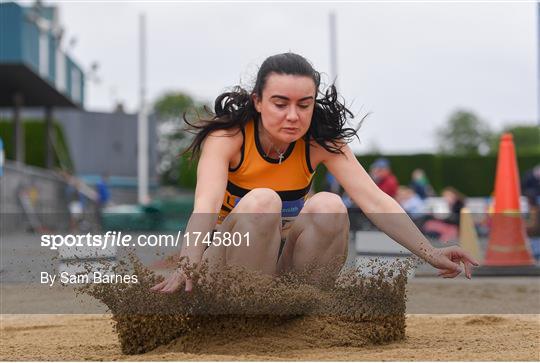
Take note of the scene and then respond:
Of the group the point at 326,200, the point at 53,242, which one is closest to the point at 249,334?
the point at 326,200

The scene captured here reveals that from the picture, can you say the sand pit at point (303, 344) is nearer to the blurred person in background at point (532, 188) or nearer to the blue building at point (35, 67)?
the blurred person in background at point (532, 188)

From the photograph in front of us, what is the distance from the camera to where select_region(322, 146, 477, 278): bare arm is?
459 centimetres

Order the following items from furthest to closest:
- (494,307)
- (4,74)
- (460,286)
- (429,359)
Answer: (4,74), (460,286), (494,307), (429,359)

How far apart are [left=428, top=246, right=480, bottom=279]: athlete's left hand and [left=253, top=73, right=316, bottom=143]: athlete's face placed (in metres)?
0.91

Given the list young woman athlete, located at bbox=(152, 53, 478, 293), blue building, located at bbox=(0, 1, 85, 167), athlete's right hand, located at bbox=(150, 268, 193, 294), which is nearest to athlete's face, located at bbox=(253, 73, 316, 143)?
young woman athlete, located at bbox=(152, 53, 478, 293)

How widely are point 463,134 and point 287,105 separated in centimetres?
11708

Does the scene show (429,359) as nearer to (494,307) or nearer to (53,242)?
(53,242)

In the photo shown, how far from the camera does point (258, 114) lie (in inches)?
183

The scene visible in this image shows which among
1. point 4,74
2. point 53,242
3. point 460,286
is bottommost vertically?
point 460,286

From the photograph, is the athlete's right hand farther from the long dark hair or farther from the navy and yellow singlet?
the long dark hair

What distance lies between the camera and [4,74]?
24281 millimetres

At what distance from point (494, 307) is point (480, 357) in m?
3.35

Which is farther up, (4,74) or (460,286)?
(4,74)

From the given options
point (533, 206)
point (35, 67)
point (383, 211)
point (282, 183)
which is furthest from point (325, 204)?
point (35, 67)
